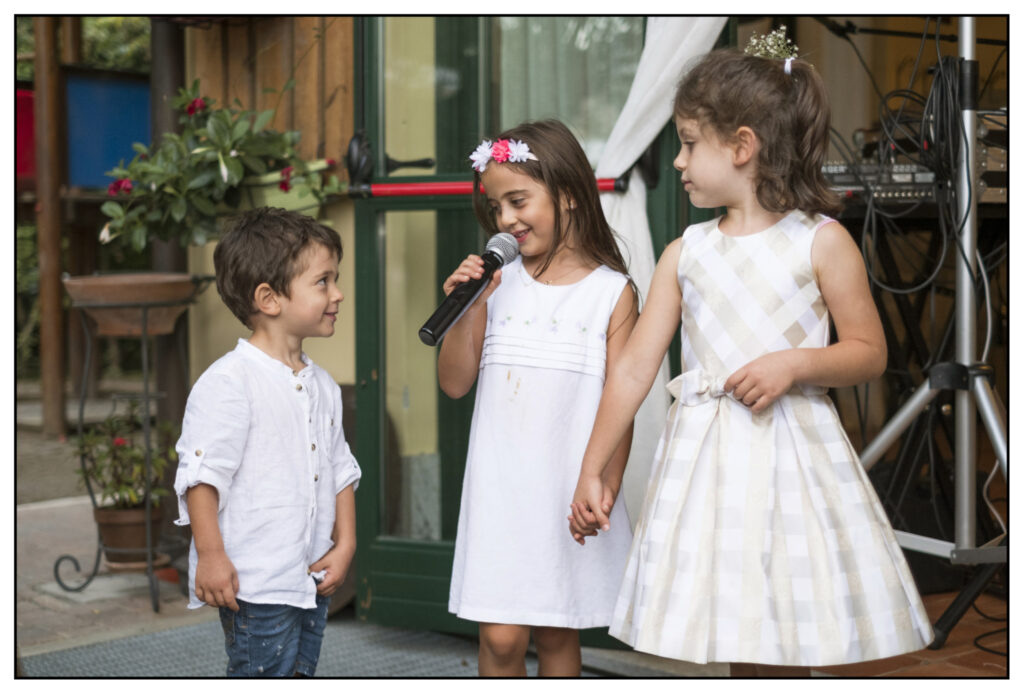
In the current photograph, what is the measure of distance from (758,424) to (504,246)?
53 cm

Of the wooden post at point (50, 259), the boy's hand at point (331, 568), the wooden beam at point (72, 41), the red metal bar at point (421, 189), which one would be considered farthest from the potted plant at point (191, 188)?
the wooden beam at point (72, 41)

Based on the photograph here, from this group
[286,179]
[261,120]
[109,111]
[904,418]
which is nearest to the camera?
[904,418]

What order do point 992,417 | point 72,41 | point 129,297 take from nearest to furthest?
point 992,417
point 129,297
point 72,41

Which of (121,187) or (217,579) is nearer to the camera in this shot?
(217,579)

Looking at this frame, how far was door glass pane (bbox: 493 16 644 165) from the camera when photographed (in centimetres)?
311

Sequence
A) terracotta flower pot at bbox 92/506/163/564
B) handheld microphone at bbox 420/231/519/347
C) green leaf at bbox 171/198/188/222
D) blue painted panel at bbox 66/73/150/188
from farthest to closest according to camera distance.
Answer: blue painted panel at bbox 66/73/150/188 → terracotta flower pot at bbox 92/506/163/564 → green leaf at bbox 171/198/188/222 → handheld microphone at bbox 420/231/519/347

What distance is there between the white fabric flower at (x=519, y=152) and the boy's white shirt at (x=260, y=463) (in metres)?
0.53

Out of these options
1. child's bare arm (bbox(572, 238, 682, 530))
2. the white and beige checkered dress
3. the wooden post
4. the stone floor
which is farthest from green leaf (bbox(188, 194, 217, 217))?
the wooden post

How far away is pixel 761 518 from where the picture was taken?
176 cm

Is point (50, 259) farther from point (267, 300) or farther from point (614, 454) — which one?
point (614, 454)

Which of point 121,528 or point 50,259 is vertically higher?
point 50,259

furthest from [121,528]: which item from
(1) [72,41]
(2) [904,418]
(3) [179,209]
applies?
(1) [72,41]

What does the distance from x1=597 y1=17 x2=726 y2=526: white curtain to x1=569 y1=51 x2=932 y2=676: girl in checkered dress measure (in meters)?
0.83

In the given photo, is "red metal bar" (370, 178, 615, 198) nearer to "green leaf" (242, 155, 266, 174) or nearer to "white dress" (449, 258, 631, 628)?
"green leaf" (242, 155, 266, 174)
